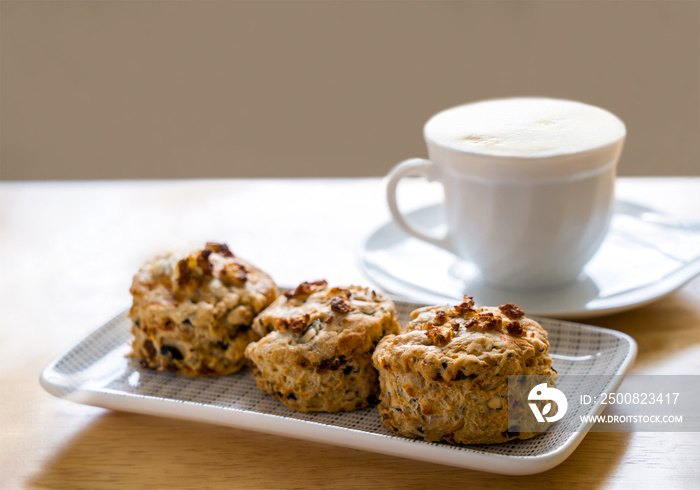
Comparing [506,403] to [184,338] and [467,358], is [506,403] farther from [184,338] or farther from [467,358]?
[184,338]

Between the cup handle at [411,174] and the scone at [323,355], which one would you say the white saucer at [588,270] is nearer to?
the cup handle at [411,174]

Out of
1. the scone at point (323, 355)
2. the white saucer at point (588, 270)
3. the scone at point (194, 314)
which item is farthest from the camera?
the white saucer at point (588, 270)

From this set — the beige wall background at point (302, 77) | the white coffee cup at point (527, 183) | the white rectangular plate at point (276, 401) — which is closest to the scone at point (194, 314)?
the white rectangular plate at point (276, 401)

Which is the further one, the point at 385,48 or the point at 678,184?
the point at 385,48

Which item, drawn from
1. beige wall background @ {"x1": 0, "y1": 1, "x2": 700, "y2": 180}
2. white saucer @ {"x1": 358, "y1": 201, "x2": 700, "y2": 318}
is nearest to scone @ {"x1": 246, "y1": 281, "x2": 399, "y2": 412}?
white saucer @ {"x1": 358, "y1": 201, "x2": 700, "y2": 318}

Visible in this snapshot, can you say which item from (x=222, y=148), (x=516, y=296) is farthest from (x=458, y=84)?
(x=516, y=296)

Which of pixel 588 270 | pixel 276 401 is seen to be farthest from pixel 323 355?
pixel 588 270

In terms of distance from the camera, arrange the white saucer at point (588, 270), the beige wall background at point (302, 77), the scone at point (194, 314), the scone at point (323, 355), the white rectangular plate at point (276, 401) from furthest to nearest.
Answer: the beige wall background at point (302, 77) → the white saucer at point (588, 270) → the scone at point (194, 314) → the scone at point (323, 355) → the white rectangular plate at point (276, 401)

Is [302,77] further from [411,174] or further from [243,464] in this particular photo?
[243,464]
